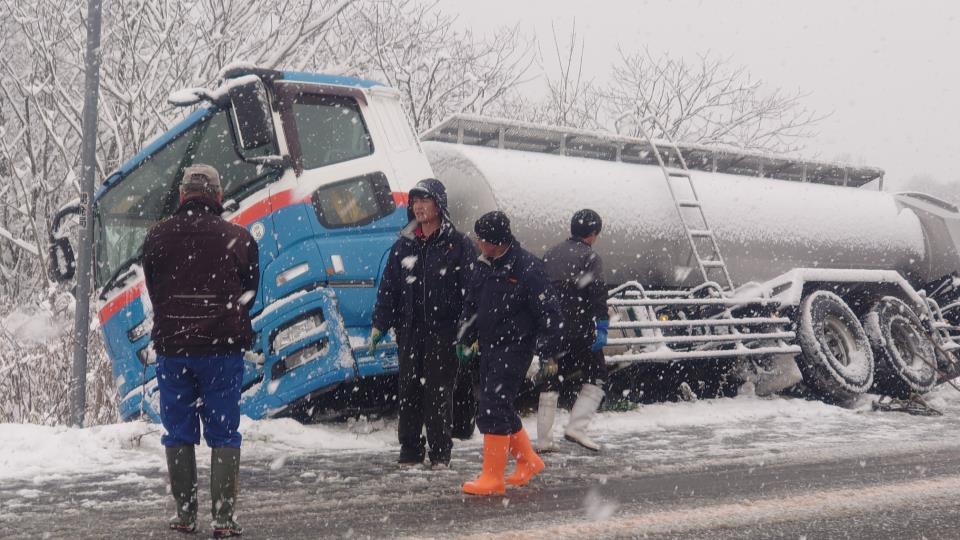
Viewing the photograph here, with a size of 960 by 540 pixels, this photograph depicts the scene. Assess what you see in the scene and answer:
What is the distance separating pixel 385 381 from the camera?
616 centimetres

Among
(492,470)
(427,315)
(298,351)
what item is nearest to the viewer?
(492,470)

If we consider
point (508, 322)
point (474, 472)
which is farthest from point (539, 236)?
point (474, 472)

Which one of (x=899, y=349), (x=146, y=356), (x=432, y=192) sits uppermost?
(x=432, y=192)

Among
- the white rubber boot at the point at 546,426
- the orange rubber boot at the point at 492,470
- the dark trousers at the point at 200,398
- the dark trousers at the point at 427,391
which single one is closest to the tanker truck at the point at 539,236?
the white rubber boot at the point at 546,426

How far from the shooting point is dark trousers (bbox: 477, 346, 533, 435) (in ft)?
14.9

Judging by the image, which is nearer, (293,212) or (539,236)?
(293,212)

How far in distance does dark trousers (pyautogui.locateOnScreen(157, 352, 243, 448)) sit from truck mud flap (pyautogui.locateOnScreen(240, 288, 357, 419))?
189 cm

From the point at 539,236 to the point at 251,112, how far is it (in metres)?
2.65

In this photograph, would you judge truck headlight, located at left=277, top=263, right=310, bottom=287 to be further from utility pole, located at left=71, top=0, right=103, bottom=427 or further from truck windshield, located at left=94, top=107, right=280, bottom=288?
utility pole, located at left=71, top=0, right=103, bottom=427

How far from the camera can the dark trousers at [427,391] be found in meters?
5.00

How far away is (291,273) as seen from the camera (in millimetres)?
5676

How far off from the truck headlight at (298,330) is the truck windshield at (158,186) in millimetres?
950

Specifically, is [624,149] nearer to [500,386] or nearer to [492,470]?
[500,386]

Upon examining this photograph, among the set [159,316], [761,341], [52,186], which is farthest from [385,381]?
[52,186]
